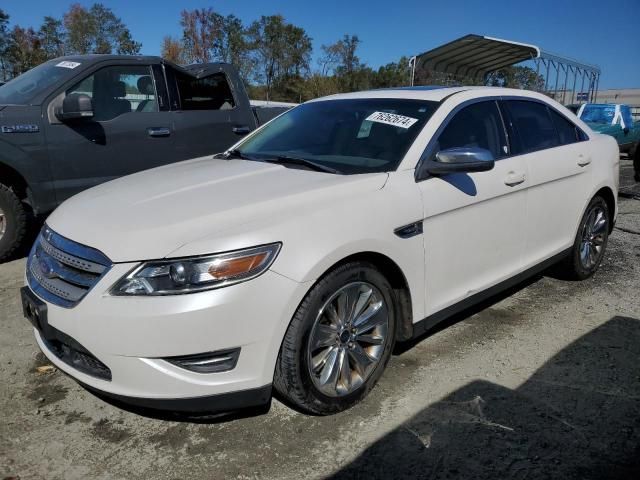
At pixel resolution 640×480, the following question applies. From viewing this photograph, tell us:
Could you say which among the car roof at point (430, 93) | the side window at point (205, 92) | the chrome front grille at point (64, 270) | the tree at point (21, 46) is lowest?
the chrome front grille at point (64, 270)

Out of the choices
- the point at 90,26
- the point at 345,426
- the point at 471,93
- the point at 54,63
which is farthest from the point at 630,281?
the point at 90,26

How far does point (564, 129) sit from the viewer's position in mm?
4391

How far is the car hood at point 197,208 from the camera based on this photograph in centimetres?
231

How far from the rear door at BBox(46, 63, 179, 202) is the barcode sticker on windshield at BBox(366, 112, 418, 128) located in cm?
291

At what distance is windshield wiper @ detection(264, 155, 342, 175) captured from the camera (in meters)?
3.09

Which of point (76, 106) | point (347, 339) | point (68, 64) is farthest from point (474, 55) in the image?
point (347, 339)

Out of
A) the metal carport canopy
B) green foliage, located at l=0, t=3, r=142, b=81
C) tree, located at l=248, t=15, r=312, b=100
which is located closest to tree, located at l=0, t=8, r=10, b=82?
green foliage, located at l=0, t=3, r=142, b=81

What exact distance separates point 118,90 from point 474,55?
15276mm

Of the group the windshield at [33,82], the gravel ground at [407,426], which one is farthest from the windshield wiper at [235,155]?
the windshield at [33,82]

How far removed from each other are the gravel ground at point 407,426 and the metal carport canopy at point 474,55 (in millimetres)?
14575

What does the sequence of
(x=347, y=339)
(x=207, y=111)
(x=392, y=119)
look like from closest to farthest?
(x=347, y=339) → (x=392, y=119) → (x=207, y=111)

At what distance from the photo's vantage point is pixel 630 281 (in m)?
4.85

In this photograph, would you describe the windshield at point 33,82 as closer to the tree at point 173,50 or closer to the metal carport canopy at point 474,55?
the metal carport canopy at point 474,55

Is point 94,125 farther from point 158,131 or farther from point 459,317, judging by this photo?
point 459,317
